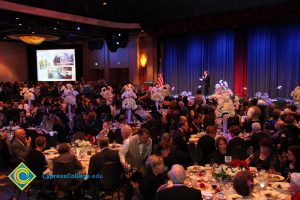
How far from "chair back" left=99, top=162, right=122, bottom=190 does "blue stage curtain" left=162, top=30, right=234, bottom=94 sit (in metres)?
14.4

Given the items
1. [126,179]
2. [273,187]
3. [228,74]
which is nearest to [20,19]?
[228,74]

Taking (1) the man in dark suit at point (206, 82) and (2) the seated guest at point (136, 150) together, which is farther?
(1) the man in dark suit at point (206, 82)

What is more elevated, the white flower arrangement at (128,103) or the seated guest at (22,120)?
the white flower arrangement at (128,103)

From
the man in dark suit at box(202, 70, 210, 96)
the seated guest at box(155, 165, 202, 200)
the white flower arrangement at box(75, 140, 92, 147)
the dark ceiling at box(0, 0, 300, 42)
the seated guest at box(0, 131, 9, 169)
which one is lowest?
the seated guest at box(0, 131, 9, 169)

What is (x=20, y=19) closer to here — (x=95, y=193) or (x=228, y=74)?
(x=228, y=74)

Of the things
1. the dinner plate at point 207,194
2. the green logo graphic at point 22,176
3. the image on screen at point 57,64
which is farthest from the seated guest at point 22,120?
the image on screen at point 57,64

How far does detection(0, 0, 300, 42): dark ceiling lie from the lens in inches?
592

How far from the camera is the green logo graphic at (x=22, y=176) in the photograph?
541 cm

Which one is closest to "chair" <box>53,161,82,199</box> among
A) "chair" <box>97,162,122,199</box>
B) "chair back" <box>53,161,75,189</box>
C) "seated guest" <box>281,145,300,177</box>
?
"chair back" <box>53,161,75,189</box>

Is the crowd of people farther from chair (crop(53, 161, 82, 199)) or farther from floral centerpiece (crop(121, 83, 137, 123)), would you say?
floral centerpiece (crop(121, 83, 137, 123))

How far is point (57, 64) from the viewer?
82.0ft

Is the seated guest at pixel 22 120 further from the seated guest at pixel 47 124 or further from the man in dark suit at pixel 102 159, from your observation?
the man in dark suit at pixel 102 159

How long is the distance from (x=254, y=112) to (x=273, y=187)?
4.29 metres

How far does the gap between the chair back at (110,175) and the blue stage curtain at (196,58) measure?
14389 millimetres
